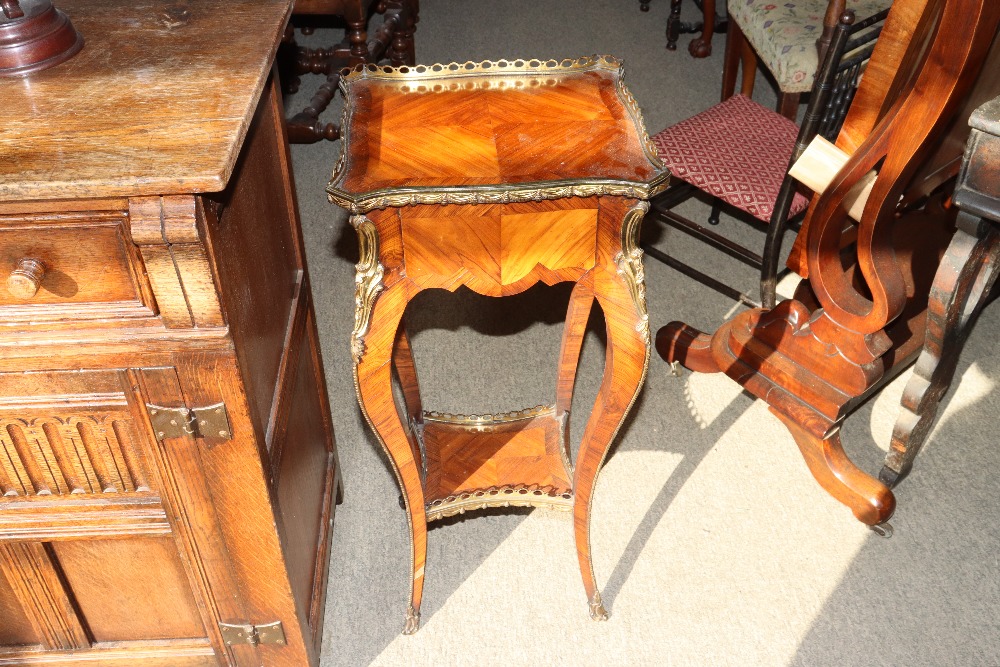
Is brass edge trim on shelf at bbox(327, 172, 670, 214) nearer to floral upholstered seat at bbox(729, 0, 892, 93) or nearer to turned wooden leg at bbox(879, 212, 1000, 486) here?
turned wooden leg at bbox(879, 212, 1000, 486)

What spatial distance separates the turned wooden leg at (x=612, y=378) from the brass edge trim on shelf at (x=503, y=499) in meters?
0.10

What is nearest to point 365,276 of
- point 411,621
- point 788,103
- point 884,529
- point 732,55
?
point 411,621

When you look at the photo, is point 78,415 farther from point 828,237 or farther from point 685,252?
point 685,252

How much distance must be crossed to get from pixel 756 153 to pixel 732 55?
1.35 m

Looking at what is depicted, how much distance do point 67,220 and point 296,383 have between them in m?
0.68

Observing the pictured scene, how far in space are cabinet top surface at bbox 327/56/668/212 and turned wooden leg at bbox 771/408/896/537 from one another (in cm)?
118

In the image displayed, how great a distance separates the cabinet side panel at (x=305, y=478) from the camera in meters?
1.67

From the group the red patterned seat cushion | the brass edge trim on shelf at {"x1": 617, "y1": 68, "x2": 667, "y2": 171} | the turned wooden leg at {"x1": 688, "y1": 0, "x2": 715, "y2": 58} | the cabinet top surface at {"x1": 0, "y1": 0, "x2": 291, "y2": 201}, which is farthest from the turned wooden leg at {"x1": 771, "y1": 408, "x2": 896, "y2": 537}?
the turned wooden leg at {"x1": 688, "y1": 0, "x2": 715, "y2": 58}

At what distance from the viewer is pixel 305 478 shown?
187cm

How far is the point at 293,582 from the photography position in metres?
1.64

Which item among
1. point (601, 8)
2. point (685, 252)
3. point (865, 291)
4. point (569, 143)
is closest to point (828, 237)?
point (865, 291)

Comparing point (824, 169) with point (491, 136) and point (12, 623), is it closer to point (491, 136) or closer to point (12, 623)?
point (491, 136)

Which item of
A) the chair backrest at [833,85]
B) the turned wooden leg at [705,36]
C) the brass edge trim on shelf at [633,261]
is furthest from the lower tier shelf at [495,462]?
the turned wooden leg at [705,36]

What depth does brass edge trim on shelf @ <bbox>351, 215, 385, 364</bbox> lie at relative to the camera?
141 cm
